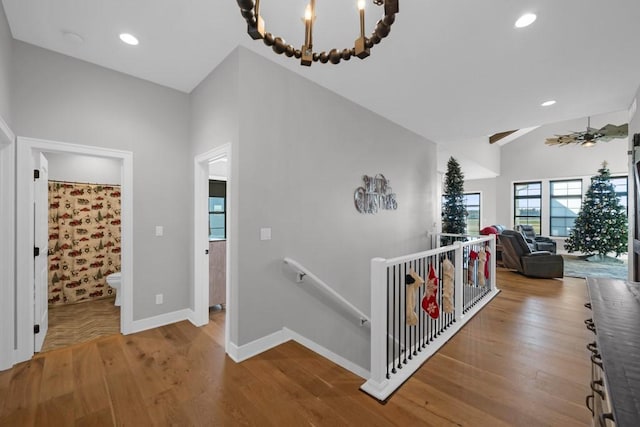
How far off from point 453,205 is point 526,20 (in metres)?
4.49

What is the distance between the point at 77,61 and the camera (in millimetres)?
2617

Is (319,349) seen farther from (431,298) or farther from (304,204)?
(304,204)

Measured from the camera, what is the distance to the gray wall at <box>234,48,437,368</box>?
2473 millimetres

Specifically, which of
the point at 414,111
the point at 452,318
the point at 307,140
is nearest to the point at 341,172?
the point at 307,140

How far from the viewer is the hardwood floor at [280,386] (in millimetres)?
1712

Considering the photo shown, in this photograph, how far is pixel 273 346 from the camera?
2582mm

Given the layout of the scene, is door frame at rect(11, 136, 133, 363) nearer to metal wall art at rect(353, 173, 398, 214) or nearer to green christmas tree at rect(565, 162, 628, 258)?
metal wall art at rect(353, 173, 398, 214)

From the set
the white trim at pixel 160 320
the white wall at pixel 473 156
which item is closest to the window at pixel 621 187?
the white wall at pixel 473 156

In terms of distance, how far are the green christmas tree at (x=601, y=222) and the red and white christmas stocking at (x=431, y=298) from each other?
824 centimetres

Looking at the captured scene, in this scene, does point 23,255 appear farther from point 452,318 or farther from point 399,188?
point 399,188

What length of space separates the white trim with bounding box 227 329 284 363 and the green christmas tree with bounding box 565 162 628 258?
31.2 feet

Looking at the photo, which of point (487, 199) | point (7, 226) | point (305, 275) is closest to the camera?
point (7, 226)

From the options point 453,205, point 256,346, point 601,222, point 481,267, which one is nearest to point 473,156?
point 453,205

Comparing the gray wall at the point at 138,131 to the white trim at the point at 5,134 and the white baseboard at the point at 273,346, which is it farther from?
the white baseboard at the point at 273,346
